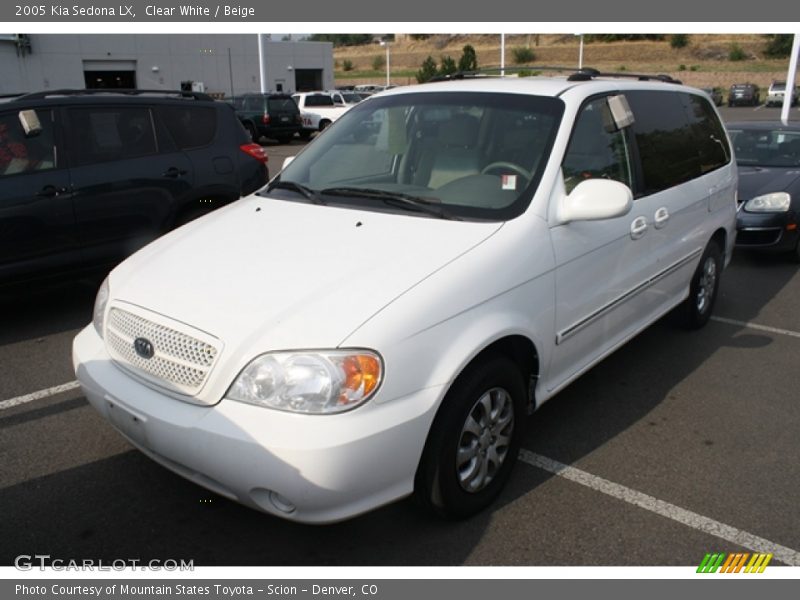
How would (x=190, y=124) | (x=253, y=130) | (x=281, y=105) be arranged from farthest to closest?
(x=281, y=105) < (x=253, y=130) < (x=190, y=124)

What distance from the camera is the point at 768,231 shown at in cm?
752

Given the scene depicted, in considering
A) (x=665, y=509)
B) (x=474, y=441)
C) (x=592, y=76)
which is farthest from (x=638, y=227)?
(x=474, y=441)

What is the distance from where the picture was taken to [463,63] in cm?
4281

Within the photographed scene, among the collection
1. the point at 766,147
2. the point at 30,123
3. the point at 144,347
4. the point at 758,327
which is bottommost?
the point at 758,327

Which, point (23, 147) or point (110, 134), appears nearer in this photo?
point (23, 147)

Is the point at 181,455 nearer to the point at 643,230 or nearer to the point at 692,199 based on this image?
the point at 643,230

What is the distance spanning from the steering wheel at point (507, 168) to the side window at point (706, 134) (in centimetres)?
218

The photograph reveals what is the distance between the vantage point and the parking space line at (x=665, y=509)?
2857 mm

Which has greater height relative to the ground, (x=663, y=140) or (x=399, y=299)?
(x=663, y=140)

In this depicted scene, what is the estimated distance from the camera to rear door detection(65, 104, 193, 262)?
557 cm

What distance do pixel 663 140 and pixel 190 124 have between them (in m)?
4.24

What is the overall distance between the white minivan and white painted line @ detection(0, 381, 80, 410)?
1194 mm

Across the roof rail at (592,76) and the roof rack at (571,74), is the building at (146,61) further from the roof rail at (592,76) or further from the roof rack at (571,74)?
the roof rail at (592,76)

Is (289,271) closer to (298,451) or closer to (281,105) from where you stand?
(298,451)
